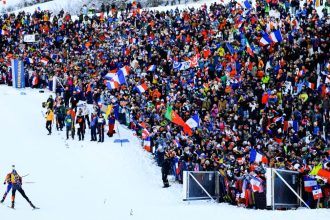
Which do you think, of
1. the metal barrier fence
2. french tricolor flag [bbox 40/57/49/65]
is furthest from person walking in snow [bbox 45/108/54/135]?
the metal barrier fence

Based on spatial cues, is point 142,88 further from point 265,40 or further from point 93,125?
point 265,40

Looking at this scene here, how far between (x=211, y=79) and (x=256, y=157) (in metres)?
9.34

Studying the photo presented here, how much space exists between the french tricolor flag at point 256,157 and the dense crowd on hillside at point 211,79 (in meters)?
0.03

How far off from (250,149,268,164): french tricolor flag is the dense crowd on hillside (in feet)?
0.11

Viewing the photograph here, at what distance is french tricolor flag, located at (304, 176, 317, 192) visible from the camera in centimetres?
2241

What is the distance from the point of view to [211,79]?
3441cm

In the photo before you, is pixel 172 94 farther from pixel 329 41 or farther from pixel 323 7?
pixel 323 7

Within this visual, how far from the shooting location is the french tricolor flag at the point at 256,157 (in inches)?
999

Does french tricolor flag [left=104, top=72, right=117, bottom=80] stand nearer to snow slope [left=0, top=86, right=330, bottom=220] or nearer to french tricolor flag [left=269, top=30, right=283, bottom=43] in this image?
snow slope [left=0, top=86, right=330, bottom=220]

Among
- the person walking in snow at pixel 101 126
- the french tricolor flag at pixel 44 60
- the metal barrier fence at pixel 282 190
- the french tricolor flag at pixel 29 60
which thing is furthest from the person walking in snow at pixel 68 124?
the metal barrier fence at pixel 282 190

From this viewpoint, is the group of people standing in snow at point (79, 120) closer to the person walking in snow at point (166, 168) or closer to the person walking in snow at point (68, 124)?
the person walking in snow at point (68, 124)

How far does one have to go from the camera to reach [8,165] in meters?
29.7

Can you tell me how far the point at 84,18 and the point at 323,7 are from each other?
17.9m

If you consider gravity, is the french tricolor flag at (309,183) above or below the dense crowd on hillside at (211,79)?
below
